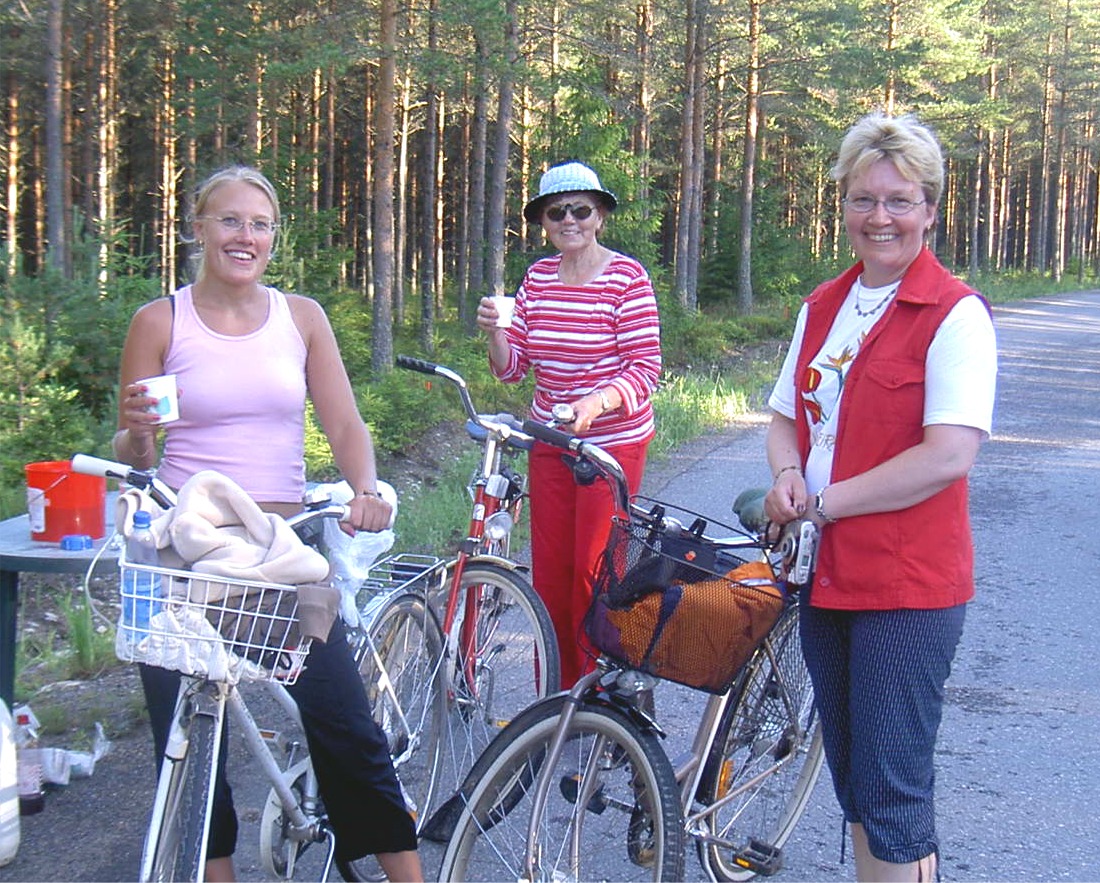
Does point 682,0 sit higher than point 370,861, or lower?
higher

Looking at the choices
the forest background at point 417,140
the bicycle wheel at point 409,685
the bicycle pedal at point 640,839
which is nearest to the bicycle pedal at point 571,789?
the bicycle pedal at point 640,839

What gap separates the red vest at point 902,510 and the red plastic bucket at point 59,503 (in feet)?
8.32

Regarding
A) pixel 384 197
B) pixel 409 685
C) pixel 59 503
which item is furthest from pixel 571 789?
pixel 384 197

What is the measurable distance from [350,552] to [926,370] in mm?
1605

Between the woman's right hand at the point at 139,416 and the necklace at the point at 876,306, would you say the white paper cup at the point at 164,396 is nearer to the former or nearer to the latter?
the woman's right hand at the point at 139,416

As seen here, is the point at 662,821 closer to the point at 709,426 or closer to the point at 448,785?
the point at 448,785

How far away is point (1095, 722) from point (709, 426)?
8355mm

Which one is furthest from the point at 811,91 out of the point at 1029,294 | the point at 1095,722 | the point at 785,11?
the point at 1095,722

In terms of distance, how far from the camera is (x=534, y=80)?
17.6 metres

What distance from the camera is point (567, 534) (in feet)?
14.6

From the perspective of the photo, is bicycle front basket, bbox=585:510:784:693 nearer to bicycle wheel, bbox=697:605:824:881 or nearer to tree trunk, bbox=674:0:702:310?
bicycle wheel, bbox=697:605:824:881

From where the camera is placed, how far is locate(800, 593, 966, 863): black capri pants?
2678 mm

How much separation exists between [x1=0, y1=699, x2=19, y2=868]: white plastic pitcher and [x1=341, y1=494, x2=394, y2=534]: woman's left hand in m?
1.43

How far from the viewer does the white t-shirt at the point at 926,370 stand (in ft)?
8.44
